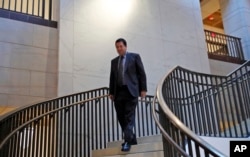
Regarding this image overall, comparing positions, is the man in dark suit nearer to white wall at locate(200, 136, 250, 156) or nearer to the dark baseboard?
white wall at locate(200, 136, 250, 156)

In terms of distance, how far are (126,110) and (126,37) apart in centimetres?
391

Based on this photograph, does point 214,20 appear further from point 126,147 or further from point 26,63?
point 126,147

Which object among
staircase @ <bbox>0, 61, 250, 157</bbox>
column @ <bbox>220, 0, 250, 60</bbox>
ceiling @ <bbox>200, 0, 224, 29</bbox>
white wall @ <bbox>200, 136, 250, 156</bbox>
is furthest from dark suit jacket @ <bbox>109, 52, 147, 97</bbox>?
ceiling @ <bbox>200, 0, 224, 29</bbox>

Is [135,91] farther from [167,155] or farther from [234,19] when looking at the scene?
[234,19]

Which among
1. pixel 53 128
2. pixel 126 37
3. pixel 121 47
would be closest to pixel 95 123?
pixel 53 128

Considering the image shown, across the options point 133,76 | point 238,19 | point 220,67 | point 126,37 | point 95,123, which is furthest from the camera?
point 238,19

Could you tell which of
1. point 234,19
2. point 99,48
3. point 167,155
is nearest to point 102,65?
point 99,48

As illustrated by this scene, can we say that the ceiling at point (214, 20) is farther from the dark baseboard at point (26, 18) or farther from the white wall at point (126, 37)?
the dark baseboard at point (26, 18)

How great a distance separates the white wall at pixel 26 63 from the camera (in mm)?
5676

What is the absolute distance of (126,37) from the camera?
7086mm

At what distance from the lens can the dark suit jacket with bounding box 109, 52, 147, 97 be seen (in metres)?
3.47

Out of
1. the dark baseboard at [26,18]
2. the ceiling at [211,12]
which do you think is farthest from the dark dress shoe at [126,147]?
the ceiling at [211,12]

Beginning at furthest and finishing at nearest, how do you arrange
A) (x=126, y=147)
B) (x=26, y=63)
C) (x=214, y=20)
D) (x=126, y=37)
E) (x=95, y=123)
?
(x=214, y=20)
(x=126, y=37)
(x=26, y=63)
(x=95, y=123)
(x=126, y=147)

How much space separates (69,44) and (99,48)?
27.3 inches
